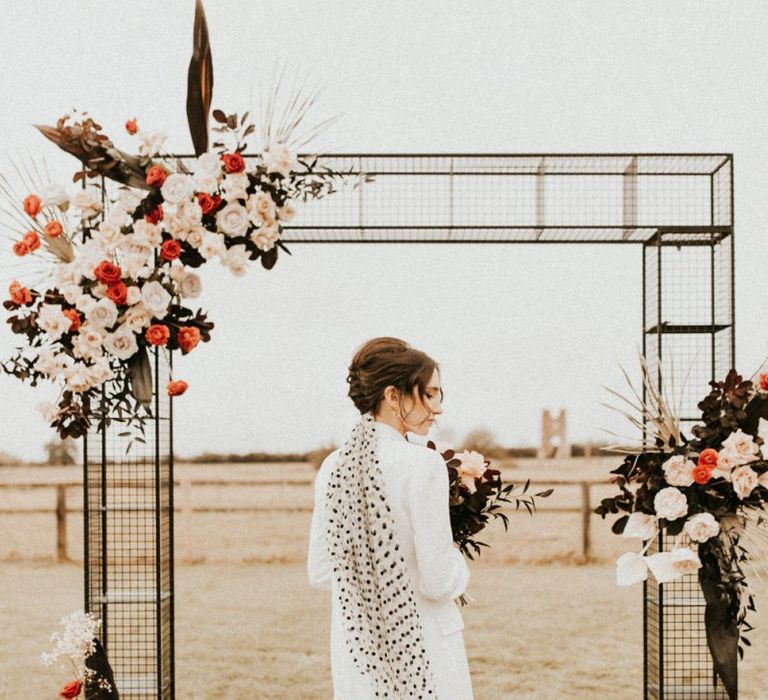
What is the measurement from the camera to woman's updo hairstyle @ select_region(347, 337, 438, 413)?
2.27m

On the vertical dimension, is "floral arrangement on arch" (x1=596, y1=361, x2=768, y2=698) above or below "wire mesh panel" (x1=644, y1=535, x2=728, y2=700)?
above

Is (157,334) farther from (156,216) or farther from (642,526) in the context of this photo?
(642,526)

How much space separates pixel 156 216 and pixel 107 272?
0.27m

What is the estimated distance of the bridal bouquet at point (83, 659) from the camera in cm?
335

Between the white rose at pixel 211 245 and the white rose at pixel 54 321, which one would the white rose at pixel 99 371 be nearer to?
the white rose at pixel 54 321

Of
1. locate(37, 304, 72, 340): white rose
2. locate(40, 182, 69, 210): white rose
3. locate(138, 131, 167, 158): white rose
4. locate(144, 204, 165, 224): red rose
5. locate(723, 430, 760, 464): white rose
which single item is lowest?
locate(723, 430, 760, 464): white rose

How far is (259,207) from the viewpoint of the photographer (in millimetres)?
3150

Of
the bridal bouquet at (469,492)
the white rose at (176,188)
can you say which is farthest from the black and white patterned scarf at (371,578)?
the white rose at (176,188)

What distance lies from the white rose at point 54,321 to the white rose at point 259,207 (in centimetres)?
73

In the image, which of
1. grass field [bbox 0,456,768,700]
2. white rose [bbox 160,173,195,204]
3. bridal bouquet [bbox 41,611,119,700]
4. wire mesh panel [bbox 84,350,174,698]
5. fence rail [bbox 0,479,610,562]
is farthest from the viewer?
fence rail [bbox 0,479,610,562]

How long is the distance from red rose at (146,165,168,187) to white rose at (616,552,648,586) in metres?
2.10

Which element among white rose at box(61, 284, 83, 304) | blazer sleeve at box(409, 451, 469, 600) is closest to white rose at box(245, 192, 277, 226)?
white rose at box(61, 284, 83, 304)

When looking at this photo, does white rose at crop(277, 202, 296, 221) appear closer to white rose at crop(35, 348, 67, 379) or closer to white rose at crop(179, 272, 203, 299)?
white rose at crop(179, 272, 203, 299)

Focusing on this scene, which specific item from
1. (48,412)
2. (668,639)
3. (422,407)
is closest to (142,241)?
(48,412)
